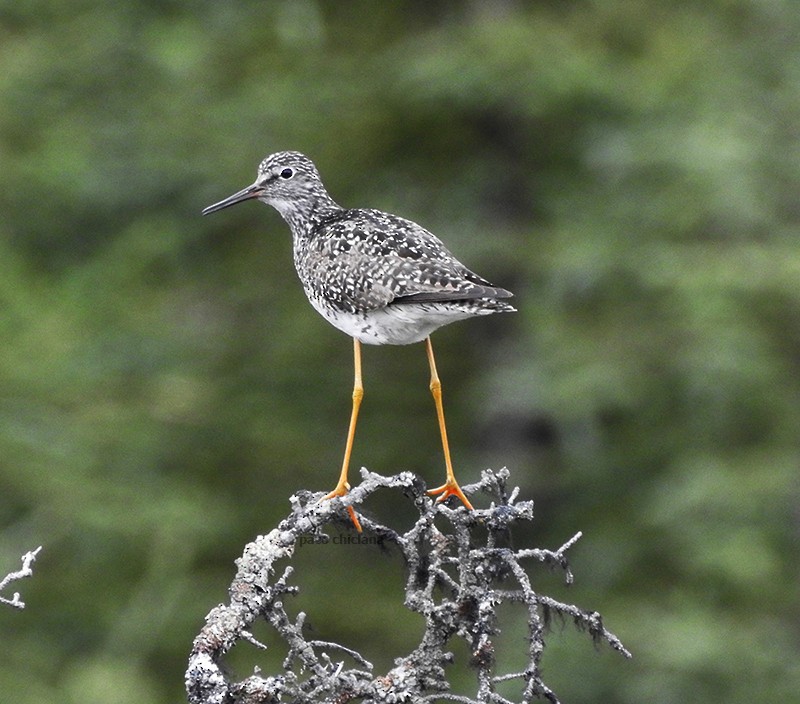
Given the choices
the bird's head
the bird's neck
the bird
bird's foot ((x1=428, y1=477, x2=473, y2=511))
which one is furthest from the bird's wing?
bird's foot ((x1=428, y1=477, x2=473, y2=511))

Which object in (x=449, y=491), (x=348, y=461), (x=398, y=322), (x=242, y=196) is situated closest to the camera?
(x=449, y=491)

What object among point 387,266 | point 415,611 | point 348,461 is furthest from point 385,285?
point 415,611

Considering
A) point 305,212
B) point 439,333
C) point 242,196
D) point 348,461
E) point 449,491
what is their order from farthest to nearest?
point 439,333 → point 305,212 → point 242,196 → point 348,461 → point 449,491

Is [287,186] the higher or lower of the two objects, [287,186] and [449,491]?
the higher

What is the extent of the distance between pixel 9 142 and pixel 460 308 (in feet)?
26.6

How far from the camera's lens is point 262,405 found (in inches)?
546

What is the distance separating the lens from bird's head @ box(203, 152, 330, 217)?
25.3ft

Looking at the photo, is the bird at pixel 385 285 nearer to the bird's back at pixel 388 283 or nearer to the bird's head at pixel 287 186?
the bird's back at pixel 388 283

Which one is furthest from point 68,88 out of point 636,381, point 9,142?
point 636,381

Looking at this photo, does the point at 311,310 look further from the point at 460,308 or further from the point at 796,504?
the point at 460,308

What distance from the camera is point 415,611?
4.71 meters

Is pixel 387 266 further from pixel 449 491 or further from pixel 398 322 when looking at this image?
pixel 449 491

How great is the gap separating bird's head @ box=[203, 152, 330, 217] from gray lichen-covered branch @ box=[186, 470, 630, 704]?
304 centimetres

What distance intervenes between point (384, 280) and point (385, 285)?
58 millimetres
